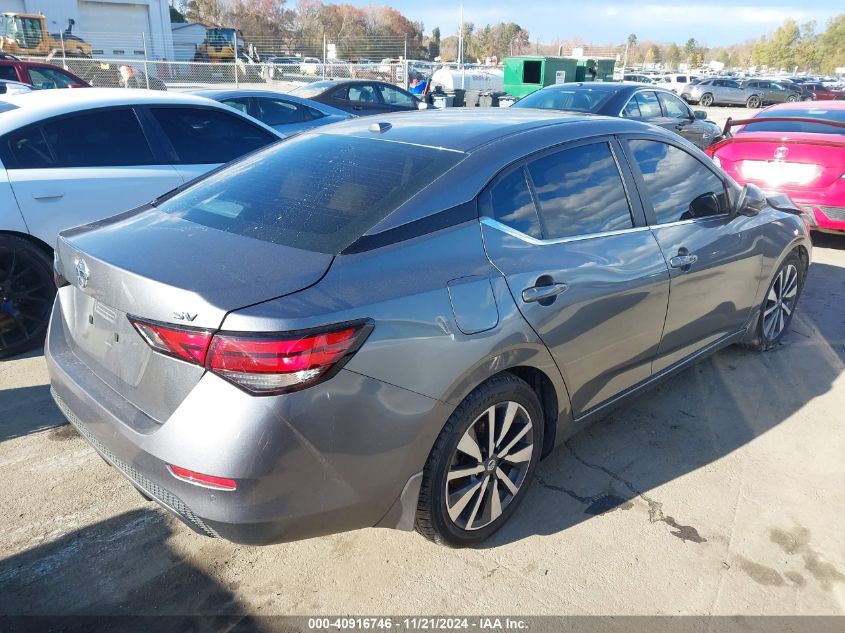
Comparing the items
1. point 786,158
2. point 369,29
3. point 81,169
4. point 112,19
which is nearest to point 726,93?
point 786,158

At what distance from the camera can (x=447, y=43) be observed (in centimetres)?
12644

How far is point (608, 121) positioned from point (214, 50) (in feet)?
150

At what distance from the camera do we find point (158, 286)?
2107mm

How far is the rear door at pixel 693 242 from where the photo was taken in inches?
134

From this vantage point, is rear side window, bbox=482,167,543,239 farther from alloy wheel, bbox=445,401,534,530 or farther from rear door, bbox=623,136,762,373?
rear door, bbox=623,136,762,373

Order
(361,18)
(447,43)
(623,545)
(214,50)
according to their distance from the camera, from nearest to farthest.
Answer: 1. (623,545)
2. (214,50)
3. (361,18)
4. (447,43)

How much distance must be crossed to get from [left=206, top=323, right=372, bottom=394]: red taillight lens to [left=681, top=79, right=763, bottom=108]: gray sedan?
40.6 m

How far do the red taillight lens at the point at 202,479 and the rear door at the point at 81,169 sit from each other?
9.61 feet

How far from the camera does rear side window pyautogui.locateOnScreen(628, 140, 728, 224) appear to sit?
3.44 metres

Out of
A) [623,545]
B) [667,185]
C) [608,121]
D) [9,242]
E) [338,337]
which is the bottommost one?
[623,545]

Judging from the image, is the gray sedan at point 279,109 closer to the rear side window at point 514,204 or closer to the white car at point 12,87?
the white car at point 12,87

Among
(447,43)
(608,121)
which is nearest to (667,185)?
(608,121)

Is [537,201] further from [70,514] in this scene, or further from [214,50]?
[214,50]

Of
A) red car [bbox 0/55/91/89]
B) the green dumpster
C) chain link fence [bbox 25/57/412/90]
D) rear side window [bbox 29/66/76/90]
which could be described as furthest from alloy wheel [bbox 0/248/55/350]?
the green dumpster
